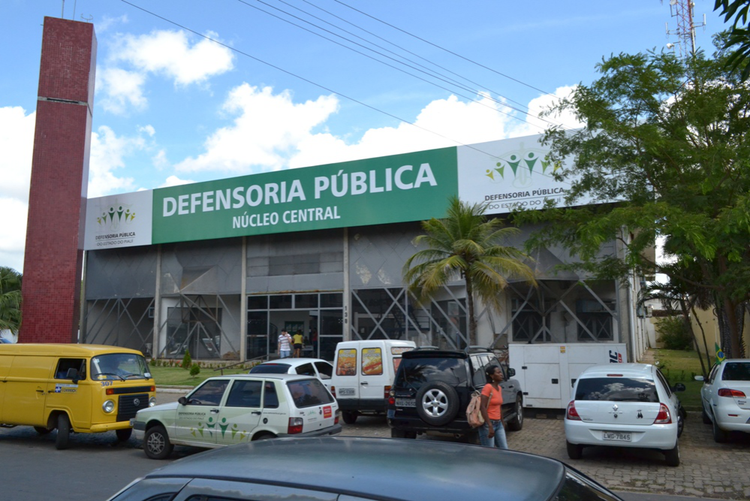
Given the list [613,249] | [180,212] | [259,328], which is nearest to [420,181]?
[613,249]

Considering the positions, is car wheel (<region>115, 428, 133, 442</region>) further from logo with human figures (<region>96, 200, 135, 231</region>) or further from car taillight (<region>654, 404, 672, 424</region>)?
logo with human figures (<region>96, 200, 135, 231</region>)

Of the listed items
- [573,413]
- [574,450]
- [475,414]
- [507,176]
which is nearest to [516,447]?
[574,450]

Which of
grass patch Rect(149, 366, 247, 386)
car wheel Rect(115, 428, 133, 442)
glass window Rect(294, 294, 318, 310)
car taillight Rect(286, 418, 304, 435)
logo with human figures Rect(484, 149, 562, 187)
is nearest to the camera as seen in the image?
car taillight Rect(286, 418, 304, 435)

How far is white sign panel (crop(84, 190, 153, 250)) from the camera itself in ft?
109

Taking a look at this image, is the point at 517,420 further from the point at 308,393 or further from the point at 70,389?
the point at 70,389

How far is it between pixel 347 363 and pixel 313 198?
577 inches

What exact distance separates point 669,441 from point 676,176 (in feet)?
23.3

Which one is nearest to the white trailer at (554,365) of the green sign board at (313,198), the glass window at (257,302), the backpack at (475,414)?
the backpack at (475,414)

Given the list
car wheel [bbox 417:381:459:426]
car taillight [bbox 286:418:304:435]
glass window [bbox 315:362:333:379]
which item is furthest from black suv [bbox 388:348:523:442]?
glass window [bbox 315:362:333:379]

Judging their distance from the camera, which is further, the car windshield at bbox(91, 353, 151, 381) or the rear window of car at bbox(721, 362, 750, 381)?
the car windshield at bbox(91, 353, 151, 381)

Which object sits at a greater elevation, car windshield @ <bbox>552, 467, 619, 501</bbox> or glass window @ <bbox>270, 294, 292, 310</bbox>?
glass window @ <bbox>270, 294, 292, 310</bbox>

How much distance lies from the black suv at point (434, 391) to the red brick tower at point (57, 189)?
2148 cm

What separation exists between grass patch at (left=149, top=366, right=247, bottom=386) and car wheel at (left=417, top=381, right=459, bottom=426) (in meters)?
13.4

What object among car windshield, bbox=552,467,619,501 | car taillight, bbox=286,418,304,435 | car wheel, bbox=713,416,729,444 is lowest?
car wheel, bbox=713,416,729,444
